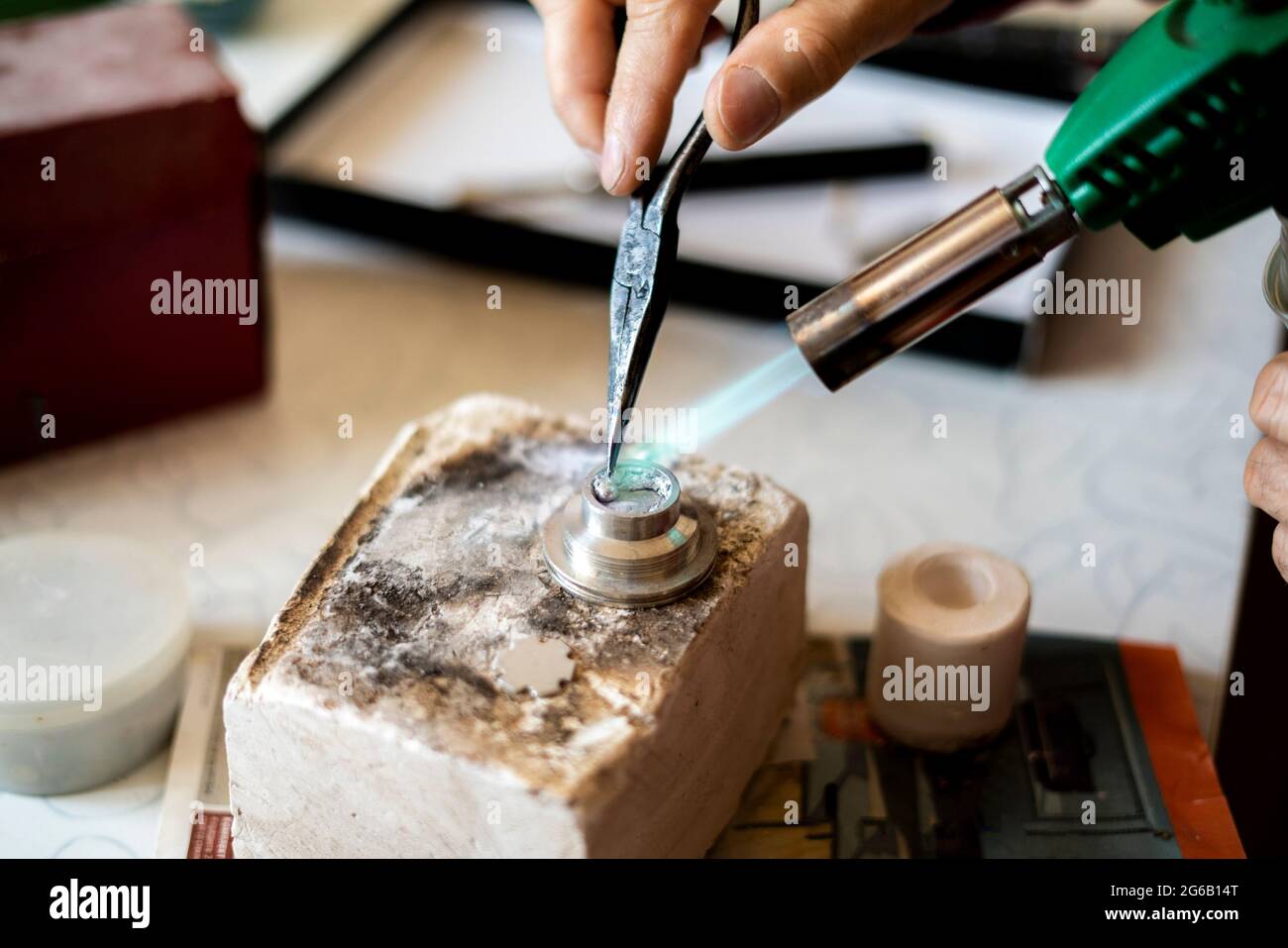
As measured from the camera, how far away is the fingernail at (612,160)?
86 cm

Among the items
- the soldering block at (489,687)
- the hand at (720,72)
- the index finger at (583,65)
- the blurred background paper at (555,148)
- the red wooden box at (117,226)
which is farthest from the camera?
the blurred background paper at (555,148)

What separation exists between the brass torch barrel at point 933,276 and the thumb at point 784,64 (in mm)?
139

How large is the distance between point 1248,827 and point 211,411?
37.3 inches

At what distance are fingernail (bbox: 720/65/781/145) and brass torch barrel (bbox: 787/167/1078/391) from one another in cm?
14

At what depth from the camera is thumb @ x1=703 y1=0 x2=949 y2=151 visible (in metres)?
0.82

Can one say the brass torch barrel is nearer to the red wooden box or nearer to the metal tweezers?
the metal tweezers

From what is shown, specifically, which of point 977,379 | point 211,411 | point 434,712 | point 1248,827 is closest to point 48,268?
point 211,411

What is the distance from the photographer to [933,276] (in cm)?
74

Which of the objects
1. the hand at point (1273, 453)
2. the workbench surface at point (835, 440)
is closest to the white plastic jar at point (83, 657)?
the workbench surface at point (835, 440)

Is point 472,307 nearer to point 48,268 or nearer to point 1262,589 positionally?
point 48,268

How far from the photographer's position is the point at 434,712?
74 cm

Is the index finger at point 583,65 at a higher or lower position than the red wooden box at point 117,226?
higher

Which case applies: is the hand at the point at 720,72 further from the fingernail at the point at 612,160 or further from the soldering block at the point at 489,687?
the soldering block at the point at 489,687

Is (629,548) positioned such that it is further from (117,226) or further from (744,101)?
(117,226)
